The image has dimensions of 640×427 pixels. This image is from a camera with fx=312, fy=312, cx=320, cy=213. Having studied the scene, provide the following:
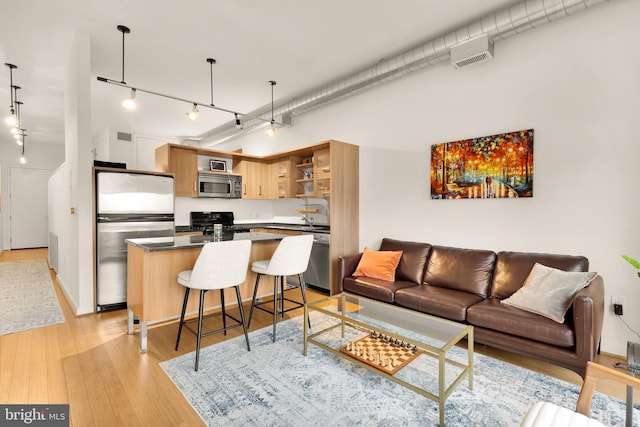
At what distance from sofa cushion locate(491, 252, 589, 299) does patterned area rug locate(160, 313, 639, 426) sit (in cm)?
72

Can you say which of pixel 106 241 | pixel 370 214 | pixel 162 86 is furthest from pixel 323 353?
pixel 162 86

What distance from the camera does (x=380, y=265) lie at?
375cm

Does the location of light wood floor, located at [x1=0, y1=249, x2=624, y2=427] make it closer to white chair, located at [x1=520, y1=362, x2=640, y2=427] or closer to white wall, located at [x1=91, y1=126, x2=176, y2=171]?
white chair, located at [x1=520, y1=362, x2=640, y2=427]

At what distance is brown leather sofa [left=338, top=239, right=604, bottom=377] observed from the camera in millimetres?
2182

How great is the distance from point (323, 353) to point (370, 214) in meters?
2.34

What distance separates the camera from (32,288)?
Answer: 4.77m

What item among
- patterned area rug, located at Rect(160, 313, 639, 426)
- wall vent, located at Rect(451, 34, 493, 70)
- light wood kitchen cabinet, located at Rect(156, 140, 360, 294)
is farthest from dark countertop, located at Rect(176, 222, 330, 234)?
wall vent, located at Rect(451, 34, 493, 70)

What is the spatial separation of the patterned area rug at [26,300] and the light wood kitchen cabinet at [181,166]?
2.26 meters

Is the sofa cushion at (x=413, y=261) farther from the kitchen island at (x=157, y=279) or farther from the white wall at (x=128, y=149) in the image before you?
the white wall at (x=128, y=149)

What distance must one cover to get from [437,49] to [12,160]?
35.8 ft

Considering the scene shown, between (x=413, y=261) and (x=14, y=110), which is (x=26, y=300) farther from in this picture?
(x=413, y=261)

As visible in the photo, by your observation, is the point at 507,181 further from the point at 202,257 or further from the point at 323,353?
the point at 202,257

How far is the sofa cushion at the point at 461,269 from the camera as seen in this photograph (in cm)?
316

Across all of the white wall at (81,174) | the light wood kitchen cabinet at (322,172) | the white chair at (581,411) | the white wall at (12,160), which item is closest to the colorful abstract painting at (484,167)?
the light wood kitchen cabinet at (322,172)
